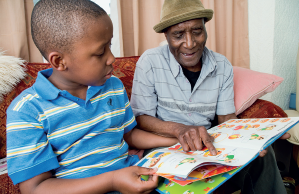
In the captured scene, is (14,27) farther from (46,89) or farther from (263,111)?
(263,111)

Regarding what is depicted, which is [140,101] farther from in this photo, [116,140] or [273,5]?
[273,5]

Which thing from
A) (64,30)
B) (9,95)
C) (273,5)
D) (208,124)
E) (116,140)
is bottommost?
(208,124)

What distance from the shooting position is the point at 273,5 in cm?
212

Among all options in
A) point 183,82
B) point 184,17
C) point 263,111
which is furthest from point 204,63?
point 263,111

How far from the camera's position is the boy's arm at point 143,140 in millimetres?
1102

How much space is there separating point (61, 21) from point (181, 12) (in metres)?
0.70

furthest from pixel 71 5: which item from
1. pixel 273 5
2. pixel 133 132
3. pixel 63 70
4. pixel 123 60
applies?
pixel 273 5

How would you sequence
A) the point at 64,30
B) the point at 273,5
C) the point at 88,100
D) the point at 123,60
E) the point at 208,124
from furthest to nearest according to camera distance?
the point at 273,5 < the point at 123,60 < the point at 208,124 < the point at 88,100 < the point at 64,30

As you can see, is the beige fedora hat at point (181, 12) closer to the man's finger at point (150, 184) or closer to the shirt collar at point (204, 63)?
the shirt collar at point (204, 63)

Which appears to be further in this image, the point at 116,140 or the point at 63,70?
the point at 116,140

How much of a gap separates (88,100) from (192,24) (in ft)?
2.36

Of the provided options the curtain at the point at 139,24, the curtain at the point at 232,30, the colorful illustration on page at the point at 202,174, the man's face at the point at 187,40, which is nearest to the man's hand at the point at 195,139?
the colorful illustration on page at the point at 202,174

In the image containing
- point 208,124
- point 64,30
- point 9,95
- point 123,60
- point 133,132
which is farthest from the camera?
point 123,60

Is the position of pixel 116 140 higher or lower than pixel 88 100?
lower
